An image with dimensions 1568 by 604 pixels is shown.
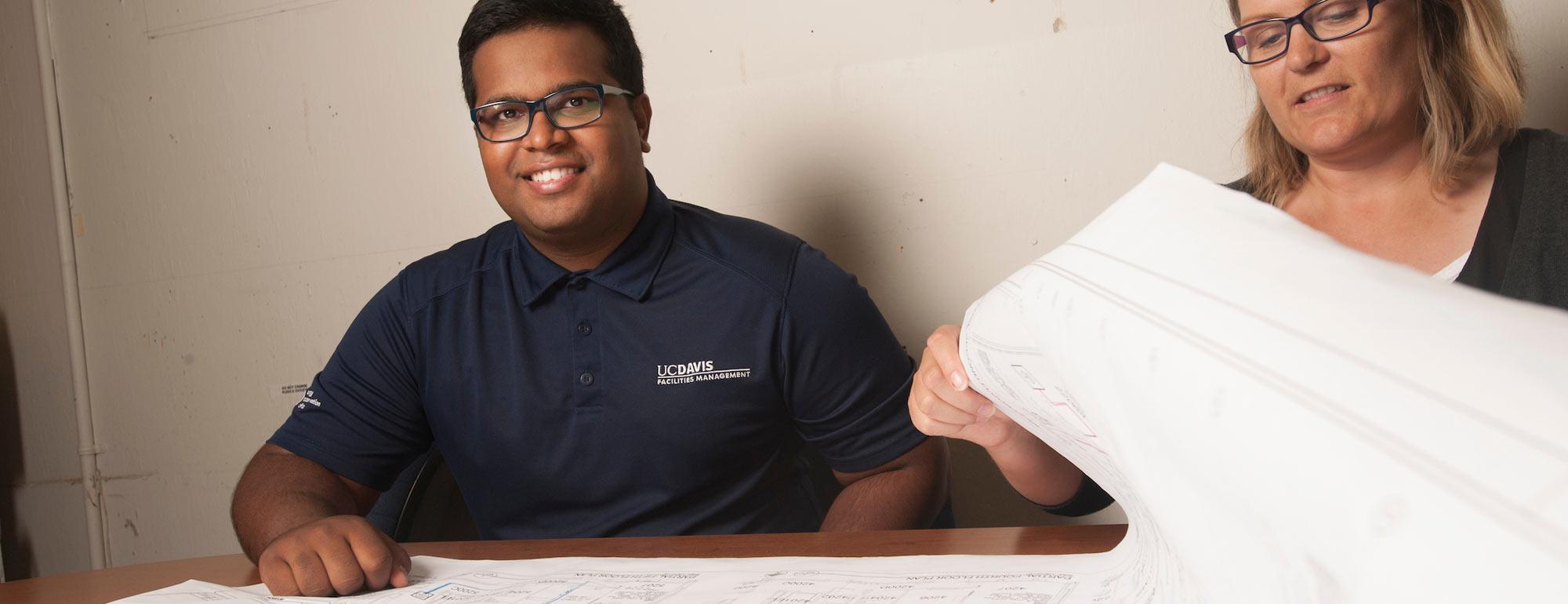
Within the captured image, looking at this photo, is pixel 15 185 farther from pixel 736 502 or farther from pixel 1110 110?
pixel 1110 110

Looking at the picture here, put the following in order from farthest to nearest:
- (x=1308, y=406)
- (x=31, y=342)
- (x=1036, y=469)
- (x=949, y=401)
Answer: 1. (x=31, y=342)
2. (x=1036, y=469)
3. (x=949, y=401)
4. (x=1308, y=406)

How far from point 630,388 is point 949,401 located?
0.59 m

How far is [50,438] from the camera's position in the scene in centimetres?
228

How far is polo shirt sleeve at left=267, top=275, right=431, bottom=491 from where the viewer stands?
4.07ft

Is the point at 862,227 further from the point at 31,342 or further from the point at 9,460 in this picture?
the point at 9,460

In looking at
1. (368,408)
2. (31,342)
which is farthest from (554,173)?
(31,342)

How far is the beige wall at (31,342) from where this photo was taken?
7.30 ft

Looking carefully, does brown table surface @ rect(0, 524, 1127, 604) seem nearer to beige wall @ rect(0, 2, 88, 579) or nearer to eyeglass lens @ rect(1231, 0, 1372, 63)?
eyeglass lens @ rect(1231, 0, 1372, 63)

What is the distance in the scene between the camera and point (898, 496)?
1168mm

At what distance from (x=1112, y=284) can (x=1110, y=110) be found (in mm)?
1242

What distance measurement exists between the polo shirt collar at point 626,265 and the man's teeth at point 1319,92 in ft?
2.51

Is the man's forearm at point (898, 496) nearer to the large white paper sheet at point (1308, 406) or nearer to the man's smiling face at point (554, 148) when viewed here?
the man's smiling face at point (554, 148)

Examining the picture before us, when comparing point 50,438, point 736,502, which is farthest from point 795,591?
point 50,438

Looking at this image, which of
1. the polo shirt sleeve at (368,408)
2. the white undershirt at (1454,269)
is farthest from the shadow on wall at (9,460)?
the white undershirt at (1454,269)
